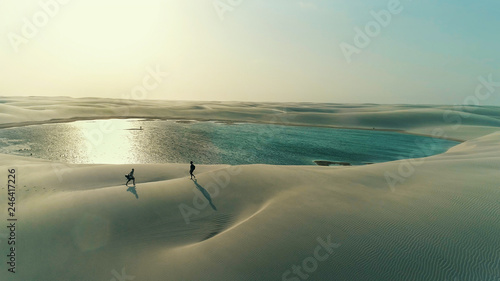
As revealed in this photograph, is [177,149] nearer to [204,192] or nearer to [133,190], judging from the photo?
[133,190]

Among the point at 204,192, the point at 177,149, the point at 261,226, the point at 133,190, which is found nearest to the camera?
the point at 261,226

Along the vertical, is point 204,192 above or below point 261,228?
below

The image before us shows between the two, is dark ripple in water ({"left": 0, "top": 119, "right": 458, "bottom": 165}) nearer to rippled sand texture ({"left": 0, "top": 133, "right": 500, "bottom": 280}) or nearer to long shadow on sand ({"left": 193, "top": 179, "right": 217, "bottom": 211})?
long shadow on sand ({"left": 193, "top": 179, "right": 217, "bottom": 211})

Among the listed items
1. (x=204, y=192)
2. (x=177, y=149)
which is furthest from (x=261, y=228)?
(x=177, y=149)

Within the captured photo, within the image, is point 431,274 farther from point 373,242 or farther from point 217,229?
point 217,229

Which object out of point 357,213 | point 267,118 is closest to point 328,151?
point 357,213

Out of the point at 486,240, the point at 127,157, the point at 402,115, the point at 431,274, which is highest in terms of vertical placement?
the point at 402,115

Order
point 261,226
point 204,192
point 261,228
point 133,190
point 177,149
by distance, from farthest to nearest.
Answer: point 177,149, point 204,192, point 133,190, point 261,226, point 261,228

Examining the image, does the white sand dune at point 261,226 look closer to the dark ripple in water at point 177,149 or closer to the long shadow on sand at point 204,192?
the long shadow on sand at point 204,192
